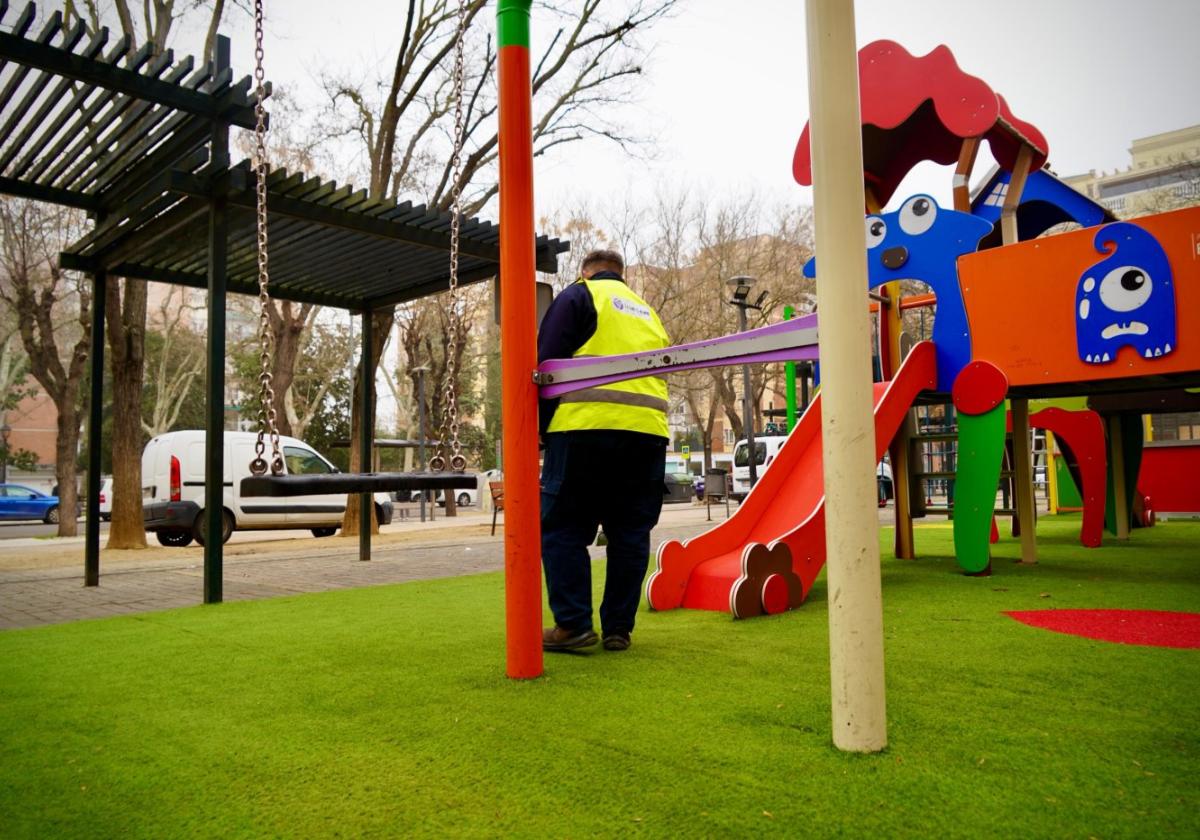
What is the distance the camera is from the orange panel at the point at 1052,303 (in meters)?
5.14

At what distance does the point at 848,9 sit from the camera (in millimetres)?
2178

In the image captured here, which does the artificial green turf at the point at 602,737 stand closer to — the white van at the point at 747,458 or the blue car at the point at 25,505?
the white van at the point at 747,458

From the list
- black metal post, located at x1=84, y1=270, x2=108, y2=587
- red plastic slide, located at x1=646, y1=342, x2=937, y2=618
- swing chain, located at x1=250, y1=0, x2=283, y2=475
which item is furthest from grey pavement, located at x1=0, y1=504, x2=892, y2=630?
red plastic slide, located at x1=646, y1=342, x2=937, y2=618

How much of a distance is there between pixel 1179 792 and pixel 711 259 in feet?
93.0

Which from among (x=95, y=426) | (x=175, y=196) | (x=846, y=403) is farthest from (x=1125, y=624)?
(x=95, y=426)

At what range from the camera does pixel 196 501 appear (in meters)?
14.5

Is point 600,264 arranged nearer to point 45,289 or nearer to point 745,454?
point 45,289

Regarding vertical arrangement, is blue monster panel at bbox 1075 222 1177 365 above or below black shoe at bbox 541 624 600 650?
above

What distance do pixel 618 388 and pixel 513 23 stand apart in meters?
1.63

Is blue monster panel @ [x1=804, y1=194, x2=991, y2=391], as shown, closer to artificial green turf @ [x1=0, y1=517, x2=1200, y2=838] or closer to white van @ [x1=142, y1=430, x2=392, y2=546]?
artificial green turf @ [x1=0, y1=517, x2=1200, y2=838]

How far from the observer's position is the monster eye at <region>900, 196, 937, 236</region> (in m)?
6.41

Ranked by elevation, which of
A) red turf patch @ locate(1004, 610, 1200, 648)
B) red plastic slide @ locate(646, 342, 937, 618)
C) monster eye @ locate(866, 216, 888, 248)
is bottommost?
red turf patch @ locate(1004, 610, 1200, 648)

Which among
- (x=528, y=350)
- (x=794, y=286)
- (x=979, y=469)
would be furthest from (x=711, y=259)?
(x=528, y=350)

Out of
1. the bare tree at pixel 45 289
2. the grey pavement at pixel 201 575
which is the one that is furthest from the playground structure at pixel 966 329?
the bare tree at pixel 45 289
